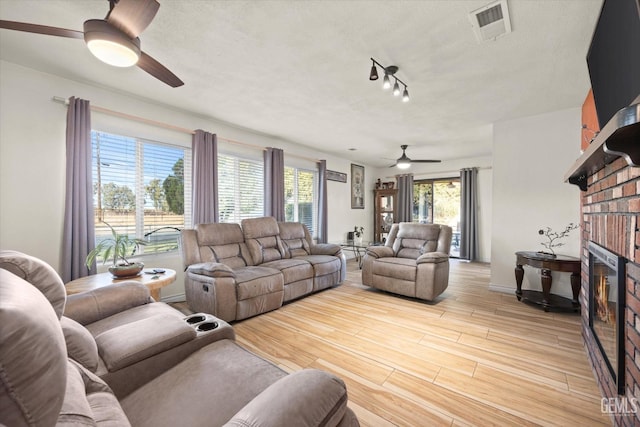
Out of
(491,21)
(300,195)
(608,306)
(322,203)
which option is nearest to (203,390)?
(608,306)

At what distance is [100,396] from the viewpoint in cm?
95

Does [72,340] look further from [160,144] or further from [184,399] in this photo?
[160,144]

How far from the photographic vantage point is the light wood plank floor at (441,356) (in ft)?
5.27

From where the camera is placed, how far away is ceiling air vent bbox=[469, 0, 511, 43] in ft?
5.60

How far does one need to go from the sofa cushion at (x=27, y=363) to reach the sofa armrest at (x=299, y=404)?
39 centimetres

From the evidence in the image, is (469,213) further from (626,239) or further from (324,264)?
(626,239)

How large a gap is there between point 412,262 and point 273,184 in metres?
2.53

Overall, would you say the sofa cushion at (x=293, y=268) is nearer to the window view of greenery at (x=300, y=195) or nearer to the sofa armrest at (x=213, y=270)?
the sofa armrest at (x=213, y=270)

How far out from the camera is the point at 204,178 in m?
3.61

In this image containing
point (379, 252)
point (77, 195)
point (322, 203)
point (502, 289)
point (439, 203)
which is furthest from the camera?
point (439, 203)

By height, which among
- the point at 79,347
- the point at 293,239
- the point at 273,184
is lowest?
the point at 79,347

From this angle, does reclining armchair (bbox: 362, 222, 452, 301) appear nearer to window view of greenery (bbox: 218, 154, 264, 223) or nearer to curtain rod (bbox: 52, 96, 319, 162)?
window view of greenery (bbox: 218, 154, 264, 223)

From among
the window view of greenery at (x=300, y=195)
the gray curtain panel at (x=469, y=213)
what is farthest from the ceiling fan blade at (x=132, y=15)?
the gray curtain panel at (x=469, y=213)

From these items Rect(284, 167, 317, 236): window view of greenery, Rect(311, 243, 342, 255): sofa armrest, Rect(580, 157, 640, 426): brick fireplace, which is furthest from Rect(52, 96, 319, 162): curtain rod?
Rect(580, 157, 640, 426): brick fireplace
